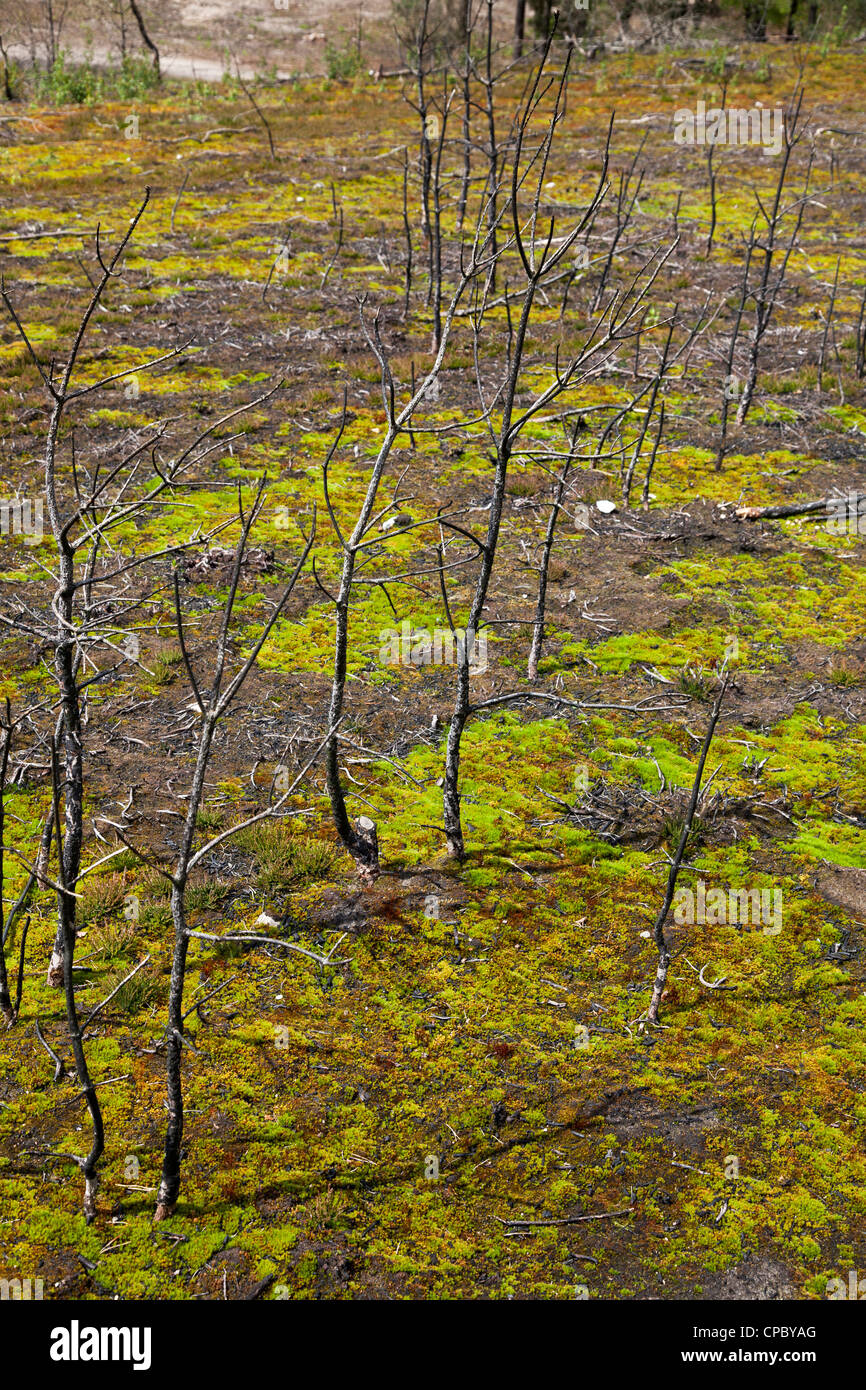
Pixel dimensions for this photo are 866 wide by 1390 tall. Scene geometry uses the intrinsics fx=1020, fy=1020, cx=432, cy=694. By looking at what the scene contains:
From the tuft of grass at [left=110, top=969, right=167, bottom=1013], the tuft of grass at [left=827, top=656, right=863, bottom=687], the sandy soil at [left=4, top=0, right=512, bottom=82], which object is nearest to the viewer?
the tuft of grass at [left=110, top=969, right=167, bottom=1013]

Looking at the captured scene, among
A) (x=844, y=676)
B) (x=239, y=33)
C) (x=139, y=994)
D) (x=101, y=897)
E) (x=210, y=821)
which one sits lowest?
(x=139, y=994)

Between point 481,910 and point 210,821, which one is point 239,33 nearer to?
point 210,821

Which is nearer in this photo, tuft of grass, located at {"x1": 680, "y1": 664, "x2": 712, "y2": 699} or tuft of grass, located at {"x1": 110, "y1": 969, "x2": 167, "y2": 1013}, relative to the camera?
tuft of grass, located at {"x1": 110, "y1": 969, "x2": 167, "y2": 1013}

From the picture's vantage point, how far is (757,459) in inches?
424

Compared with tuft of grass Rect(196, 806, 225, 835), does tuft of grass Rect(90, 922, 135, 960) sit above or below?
below

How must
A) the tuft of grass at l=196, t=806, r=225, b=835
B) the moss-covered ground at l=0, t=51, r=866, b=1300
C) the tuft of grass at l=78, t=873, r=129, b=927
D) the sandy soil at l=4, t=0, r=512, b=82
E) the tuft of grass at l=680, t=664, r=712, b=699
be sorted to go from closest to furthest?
the moss-covered ground at l=0, t=51, r=866, b=1300, the tuft of grass at l=78, t=873, r=129, b=927, the tuft of grass at l=196, t=806, r=225, b=835, the tuft of grass at l=680, t=664, r=712, b=699, the sandy soil at l=4, t=0, r=512, b=82

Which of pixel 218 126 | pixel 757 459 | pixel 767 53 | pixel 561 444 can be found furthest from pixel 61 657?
pixel 767 53

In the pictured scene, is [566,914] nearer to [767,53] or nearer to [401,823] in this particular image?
[401,823]

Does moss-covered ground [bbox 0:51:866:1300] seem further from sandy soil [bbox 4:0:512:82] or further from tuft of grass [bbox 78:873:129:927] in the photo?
sandy soil [bbox 4:0:512:82]

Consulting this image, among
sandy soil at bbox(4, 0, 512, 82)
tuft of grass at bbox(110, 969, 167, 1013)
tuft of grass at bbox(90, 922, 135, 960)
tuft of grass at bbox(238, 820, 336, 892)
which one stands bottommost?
tuft of grass at bbox(110, 969, 167, 1013)

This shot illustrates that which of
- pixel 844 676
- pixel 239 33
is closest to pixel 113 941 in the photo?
Result: pixel 844 676

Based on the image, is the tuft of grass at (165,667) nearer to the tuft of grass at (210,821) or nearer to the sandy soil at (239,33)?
the tuft of grass at (210,821)

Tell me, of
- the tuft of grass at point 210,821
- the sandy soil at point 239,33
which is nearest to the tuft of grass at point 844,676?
the tuft of grass at point 210,821

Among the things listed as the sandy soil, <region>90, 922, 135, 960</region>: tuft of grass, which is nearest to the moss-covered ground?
<region>90, 922, 135, 960</region>: tuft of grass
